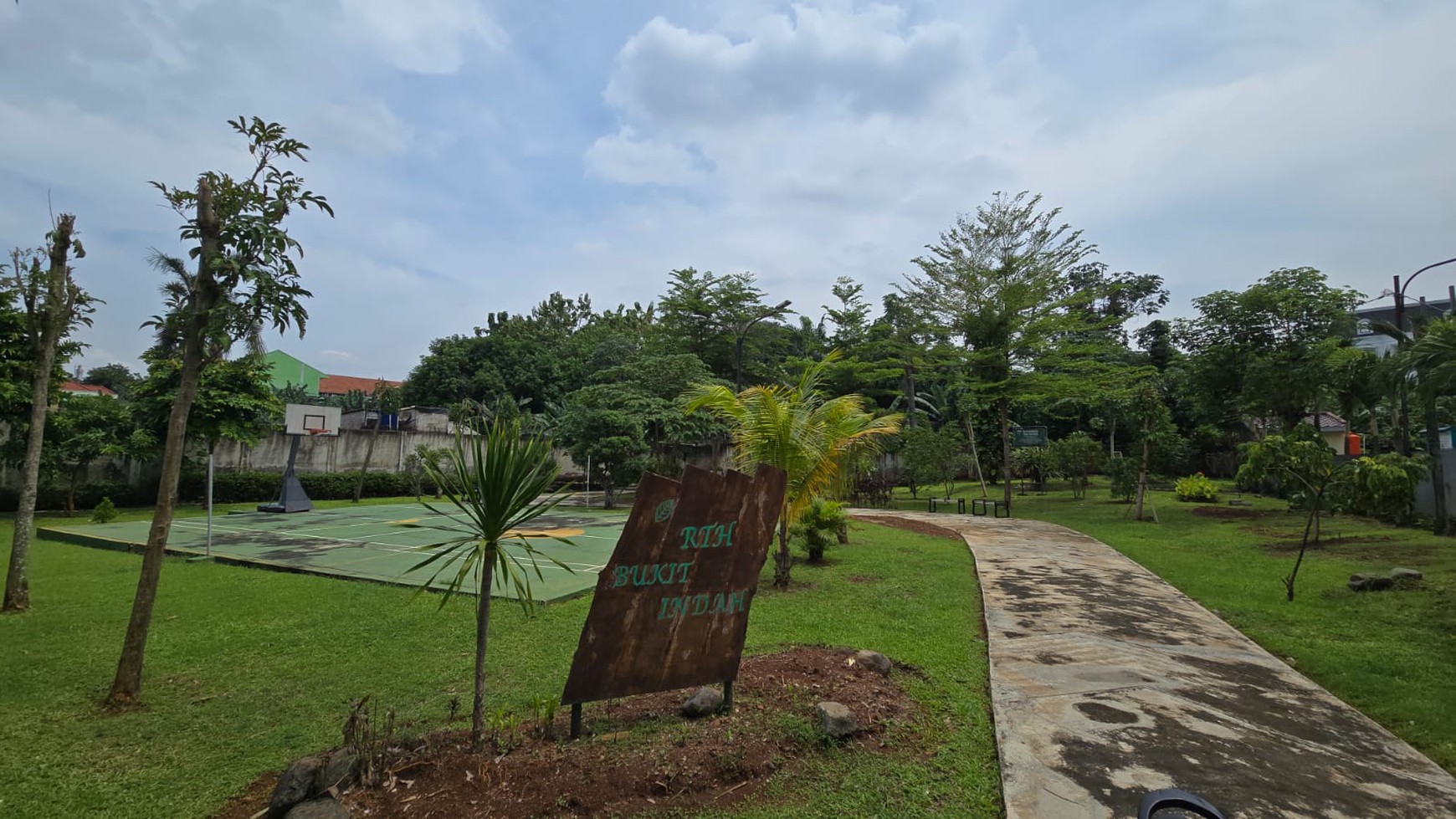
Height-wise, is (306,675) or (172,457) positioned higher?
(172,457)

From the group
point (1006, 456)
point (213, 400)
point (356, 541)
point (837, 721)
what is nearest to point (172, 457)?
point (837, 721)

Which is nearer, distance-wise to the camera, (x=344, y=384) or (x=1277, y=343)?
(x=1277, y=343)

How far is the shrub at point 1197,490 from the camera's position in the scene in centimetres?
2134

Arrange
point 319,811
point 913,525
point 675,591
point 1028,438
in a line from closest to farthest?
point 319,811
point 675,591
point 913,525
point 1028,438

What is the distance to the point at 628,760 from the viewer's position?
138 inches

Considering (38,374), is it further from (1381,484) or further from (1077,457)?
(1077,457)

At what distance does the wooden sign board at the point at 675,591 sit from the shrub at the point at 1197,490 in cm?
2236

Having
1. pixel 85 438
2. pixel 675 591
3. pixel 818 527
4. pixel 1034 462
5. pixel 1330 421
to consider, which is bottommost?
pixel 818 527

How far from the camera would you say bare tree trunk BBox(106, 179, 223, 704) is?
4574mm

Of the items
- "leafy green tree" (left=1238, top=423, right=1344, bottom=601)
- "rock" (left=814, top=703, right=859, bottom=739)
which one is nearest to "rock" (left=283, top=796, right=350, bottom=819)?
"rock" (left=814, top=703, right=859, bottom=739)

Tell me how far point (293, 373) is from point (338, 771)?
6604 centimetres

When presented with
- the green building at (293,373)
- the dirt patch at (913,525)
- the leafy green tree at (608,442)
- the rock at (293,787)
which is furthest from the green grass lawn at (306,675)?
the green building at (293,373)

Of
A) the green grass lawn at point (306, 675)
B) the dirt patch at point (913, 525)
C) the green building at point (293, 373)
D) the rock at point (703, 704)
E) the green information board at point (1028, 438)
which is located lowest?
the green grass lawn at point (306, 675)

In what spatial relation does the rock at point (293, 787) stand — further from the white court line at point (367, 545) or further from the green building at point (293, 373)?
the green building at point (293, 373)
